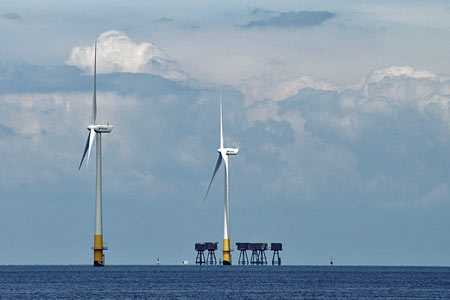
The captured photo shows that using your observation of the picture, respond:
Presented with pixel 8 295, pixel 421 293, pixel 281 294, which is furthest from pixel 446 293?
pixel 8 295

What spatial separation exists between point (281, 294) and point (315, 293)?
8542mm

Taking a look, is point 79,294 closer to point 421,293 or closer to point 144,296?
point 144,296

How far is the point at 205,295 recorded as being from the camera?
529 ft

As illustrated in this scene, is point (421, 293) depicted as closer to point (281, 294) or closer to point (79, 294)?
point (281, 294)

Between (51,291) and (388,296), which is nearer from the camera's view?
(388,296)

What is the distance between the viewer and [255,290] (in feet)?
588

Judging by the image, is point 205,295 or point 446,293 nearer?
point 205,295

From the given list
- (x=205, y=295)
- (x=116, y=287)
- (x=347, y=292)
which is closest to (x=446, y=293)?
(x=347, y=292)

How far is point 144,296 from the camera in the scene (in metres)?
157

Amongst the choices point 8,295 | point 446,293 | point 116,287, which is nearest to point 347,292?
point 446,293

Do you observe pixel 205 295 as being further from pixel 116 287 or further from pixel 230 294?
pixel 116 287

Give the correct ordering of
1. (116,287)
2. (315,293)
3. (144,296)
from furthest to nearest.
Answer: (116,287)
(315,293)
(144,296)

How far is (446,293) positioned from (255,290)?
1363 inches

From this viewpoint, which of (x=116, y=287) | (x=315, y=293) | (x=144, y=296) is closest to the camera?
(x=144, y=296)
